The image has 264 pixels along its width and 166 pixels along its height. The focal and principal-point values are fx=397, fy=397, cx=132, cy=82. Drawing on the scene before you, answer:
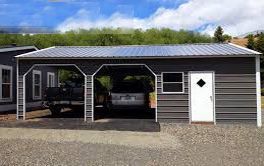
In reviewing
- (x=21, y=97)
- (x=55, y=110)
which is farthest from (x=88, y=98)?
(x=55, y=110)

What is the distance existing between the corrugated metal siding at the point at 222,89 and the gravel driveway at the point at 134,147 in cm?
154

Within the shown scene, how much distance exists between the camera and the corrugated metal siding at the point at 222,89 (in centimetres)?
1562

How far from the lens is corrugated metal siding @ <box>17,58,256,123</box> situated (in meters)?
15.6

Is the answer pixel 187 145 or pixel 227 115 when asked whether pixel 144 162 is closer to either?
pixel 187 145

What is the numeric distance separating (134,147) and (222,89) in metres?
6.85

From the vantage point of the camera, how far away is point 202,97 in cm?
1583

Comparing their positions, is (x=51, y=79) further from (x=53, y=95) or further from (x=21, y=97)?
(x=21, y=97)

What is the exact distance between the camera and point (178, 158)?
8.55m

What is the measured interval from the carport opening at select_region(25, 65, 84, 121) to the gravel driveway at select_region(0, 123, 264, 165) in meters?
4.50

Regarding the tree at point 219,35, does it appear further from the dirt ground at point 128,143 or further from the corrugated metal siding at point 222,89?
the dirt ground at point 128,143

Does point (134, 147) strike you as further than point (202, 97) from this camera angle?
No

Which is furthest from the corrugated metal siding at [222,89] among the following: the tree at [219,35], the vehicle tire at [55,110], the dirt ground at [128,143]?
the tree at [219,35]

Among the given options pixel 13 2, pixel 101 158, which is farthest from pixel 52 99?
pixel 13 2

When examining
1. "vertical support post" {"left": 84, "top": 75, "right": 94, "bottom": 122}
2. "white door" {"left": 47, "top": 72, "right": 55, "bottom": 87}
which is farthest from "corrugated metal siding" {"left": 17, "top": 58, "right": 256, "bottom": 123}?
"white door" {"left": 47, "top": 72, "right": 55, "bottom": 87}
